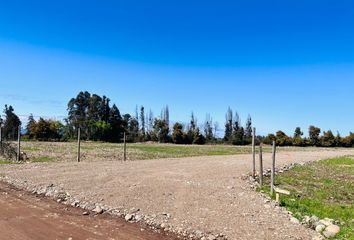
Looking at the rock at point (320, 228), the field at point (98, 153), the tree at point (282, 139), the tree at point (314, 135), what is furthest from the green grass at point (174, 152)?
the tree at point (314, 135)

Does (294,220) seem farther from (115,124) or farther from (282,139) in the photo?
(115,124)

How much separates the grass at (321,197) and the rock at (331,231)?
12 cm

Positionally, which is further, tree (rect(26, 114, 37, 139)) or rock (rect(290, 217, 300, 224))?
tree (rect(26, 114, 37, 139))

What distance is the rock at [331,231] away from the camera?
1043cm

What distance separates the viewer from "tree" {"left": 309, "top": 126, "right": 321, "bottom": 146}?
289 ft

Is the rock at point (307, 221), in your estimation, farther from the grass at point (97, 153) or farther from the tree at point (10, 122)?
the tree at point (10, 122)

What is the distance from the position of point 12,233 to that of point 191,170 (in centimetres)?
1358

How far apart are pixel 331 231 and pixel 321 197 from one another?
19.0 ft

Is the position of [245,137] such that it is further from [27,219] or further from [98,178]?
[27,219]

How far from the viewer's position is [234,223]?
11328mm

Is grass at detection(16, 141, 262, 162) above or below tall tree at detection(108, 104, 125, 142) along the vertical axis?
below

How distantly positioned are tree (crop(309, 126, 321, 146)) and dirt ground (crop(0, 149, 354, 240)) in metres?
69.8

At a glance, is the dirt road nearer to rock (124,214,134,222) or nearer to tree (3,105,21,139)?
rock (124,214,134,222)

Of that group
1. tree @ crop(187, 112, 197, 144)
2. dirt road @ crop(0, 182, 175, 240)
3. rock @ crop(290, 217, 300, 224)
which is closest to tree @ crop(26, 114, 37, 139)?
tree @ crop(187, 112, 197, 144)
